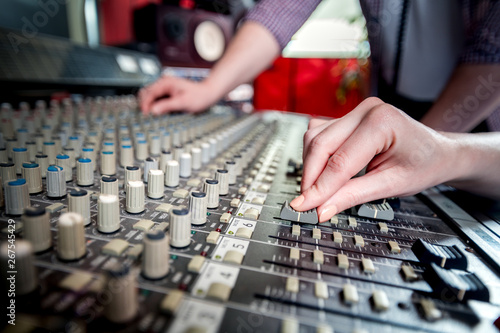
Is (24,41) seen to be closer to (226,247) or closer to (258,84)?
(226,247)

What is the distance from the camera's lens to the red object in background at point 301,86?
211 inches

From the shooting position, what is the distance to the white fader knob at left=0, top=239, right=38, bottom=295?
0.32m

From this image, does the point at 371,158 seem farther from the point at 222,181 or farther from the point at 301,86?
the point at 301,86

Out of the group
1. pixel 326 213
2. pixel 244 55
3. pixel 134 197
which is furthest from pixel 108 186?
pixel 244 55

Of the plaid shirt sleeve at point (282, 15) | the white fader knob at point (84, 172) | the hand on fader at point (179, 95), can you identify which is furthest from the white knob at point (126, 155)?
the plaid shirt sleeve at point (282, 15)

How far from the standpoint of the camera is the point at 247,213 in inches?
24.0

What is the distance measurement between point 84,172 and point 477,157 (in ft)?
2.82

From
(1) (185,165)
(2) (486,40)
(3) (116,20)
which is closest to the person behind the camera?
(1) (185,165)

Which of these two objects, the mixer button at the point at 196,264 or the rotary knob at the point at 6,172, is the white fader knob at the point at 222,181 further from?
the rotary knob at the point at 6,172

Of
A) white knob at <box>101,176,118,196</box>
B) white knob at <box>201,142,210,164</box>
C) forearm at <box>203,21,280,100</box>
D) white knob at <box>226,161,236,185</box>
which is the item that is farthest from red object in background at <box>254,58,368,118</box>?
white knob at <box>101,176,118,196</box>

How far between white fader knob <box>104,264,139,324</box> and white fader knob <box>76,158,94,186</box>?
39 centimetres

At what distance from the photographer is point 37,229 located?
1.31 feet

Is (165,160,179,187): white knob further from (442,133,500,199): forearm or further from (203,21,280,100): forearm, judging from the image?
(203,21,280,100): forearm

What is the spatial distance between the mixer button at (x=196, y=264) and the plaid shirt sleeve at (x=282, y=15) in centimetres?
126
